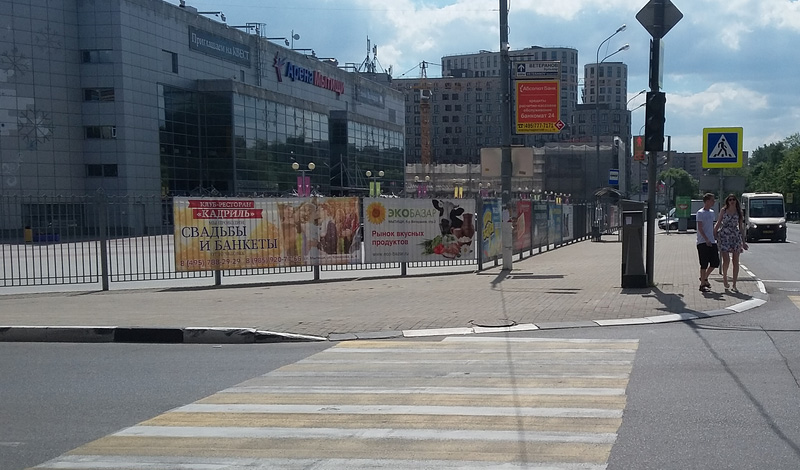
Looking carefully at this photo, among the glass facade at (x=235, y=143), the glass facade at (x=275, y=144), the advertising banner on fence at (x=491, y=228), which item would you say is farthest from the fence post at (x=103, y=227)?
the glass facade at (x=275, y=144)

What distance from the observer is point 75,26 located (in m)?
54.0

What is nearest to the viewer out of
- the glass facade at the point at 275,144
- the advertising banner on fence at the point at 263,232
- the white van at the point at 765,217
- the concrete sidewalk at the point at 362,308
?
the concrete sidewalk at the point at 362,308

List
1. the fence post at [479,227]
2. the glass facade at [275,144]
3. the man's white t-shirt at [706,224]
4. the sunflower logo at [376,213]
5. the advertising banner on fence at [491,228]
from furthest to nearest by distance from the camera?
the glass facade at [275,144] → the advertising banner on fence at [491,228] → the fence post at [479,227] → the sunflower logo at [376,213] → the man's white t-shirt at [706,224]

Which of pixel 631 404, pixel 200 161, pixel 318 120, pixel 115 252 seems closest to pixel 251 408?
pixel 631 404

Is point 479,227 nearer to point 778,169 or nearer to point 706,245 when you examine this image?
point 706,245

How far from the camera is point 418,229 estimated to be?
60.4 ft

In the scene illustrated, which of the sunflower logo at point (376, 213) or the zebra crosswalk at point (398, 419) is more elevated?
the sunflower logo at point (376, 213)

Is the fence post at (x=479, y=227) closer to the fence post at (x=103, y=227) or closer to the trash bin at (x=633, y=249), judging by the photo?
the trash bin at (x=633, y=249)

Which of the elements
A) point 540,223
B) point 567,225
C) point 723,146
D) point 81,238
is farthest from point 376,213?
point 567,225

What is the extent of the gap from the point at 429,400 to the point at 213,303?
766cm

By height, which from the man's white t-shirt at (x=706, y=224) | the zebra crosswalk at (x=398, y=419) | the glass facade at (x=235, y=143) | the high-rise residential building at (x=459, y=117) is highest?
the high-rise residential building at (x=459, y=117)

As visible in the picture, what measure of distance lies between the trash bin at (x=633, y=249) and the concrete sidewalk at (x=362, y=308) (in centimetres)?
30

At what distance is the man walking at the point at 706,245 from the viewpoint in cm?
1434

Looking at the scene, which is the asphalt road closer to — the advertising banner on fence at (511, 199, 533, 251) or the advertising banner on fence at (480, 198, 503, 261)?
the advertising banner on fence at (480, 198, 503, 261)
